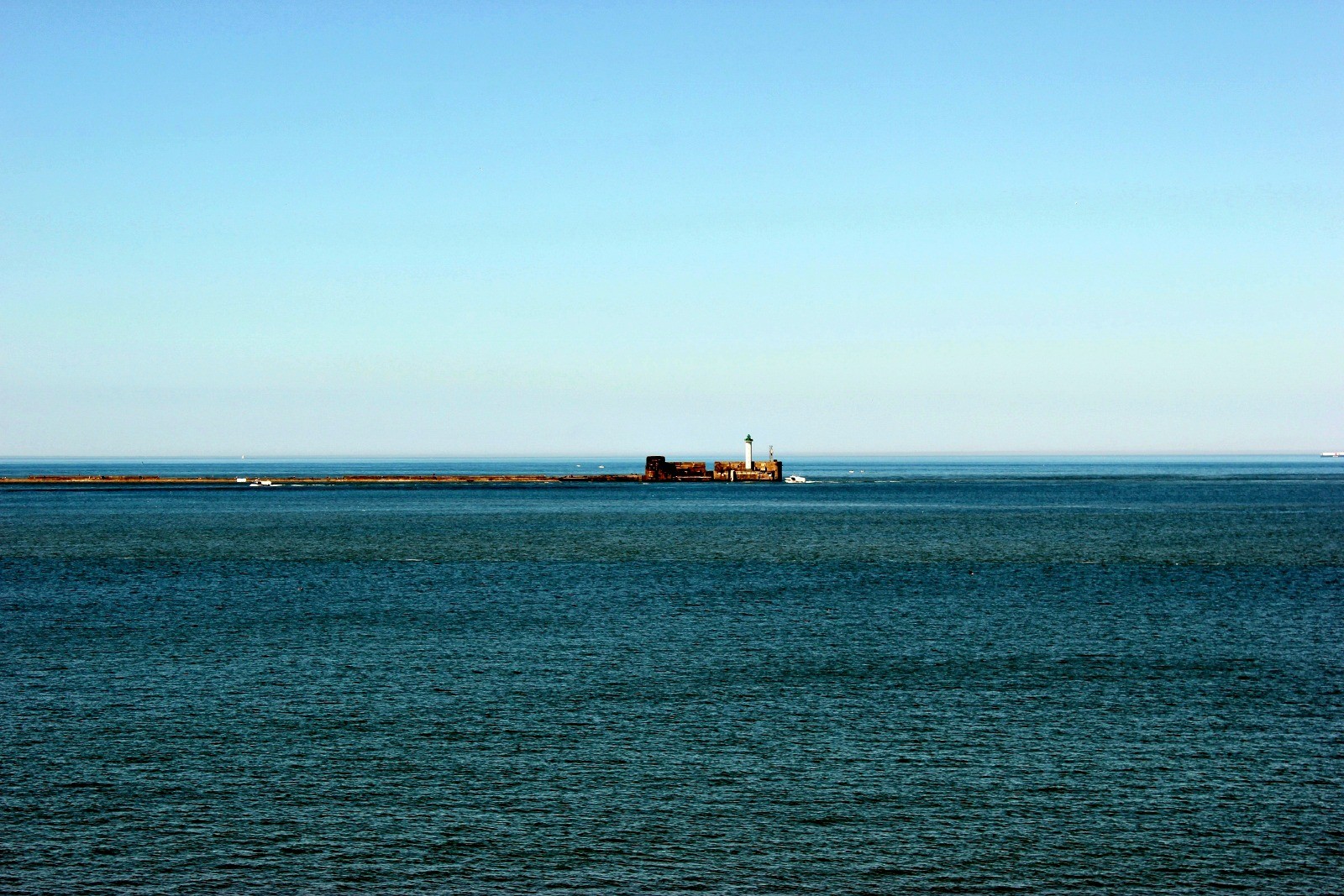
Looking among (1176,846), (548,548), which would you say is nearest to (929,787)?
(1176,846)

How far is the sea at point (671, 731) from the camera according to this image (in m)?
18.5

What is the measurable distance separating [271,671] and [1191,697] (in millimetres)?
22118

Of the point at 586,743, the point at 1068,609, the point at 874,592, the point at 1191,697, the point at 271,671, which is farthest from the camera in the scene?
the point at 874,592

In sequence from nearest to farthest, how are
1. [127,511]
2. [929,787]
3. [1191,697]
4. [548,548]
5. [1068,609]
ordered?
[929,787], [1191,697], [1068,609], [548,548], [127,511]

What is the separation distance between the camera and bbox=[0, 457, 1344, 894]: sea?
18531mm

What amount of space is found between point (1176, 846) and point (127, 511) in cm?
11733

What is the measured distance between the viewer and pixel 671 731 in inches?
1015

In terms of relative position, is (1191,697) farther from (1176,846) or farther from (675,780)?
(675,780)

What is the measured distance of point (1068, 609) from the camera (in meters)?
46.4

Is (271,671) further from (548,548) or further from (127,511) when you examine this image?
(127,511)

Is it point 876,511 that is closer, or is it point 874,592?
point 874,592

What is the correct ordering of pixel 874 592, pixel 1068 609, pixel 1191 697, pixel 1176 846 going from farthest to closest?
1. pixel 874 592
2. pixel 1068 609
3. pixel 1191 697
4. pixel 1176 846

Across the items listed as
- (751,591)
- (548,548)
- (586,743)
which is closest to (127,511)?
(548,548)

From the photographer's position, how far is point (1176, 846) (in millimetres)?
19125
